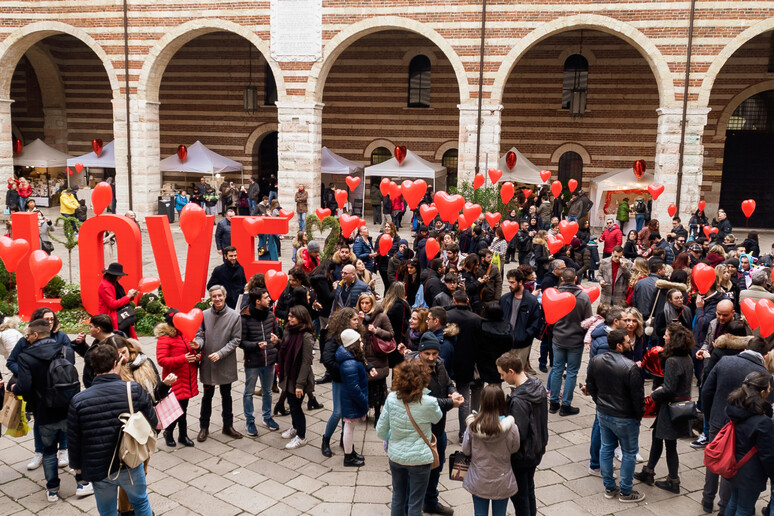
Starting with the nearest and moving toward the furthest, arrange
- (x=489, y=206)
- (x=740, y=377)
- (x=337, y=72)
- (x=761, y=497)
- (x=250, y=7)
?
(x=740, y=377), (x=761, y=497), (x=489, y=206), (x=250, y=7), (x=337, y=72)

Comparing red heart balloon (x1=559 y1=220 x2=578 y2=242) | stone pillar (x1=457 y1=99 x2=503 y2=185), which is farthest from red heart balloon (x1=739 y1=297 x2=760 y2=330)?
stone pillar (x1=457 y1=99 x2=503 y2=185)

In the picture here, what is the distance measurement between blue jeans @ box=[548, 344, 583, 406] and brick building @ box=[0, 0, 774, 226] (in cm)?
1101

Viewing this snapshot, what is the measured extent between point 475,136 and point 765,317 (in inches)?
482

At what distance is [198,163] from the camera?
70.9ft

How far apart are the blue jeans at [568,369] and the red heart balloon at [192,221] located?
4.99m

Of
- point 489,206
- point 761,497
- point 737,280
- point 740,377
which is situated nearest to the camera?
point 740,377

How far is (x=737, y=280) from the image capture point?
32.3 ft

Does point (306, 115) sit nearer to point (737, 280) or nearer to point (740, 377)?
point (737, 280)

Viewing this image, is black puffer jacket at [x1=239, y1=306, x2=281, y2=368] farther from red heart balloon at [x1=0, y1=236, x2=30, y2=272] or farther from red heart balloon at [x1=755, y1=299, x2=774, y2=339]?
red heart balloon at [x1=755, y1=299, x2=774, y2=339]

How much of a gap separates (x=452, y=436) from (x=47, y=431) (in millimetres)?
3567

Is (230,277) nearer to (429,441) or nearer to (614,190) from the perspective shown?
(429,441)

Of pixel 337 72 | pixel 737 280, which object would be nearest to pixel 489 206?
pixel 737 280

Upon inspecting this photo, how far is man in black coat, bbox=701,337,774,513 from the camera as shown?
5.71 m

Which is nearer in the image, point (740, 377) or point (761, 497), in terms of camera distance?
point (740, 377)
